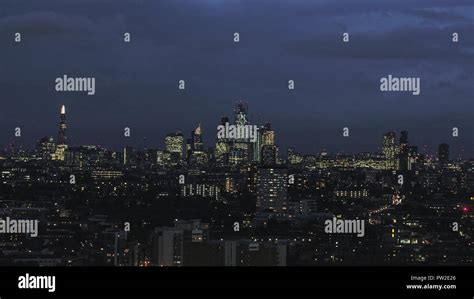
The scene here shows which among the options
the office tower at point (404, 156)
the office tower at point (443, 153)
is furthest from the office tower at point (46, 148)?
the office tower at point (443, 153)

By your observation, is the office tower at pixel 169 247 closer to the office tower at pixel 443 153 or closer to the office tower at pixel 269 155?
the office tower at pixel 269 155

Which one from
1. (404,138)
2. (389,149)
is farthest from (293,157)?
(404,138)

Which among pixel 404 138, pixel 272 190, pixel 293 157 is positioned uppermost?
pixel 404 138

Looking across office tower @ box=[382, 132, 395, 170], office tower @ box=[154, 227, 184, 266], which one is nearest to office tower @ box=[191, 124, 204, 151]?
office tower @ box=[154, 227, 184, 266]

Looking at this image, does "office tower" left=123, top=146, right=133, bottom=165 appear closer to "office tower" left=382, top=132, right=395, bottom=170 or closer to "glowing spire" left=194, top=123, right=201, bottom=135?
"glowing spire" left=194, top=123, right=201, bottom=135

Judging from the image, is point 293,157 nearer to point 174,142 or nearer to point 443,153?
point 174,142

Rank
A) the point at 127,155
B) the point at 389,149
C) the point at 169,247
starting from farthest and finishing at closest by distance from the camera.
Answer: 1. the point at 389,149
2. the point at 127,155
3. the point at 169,247
